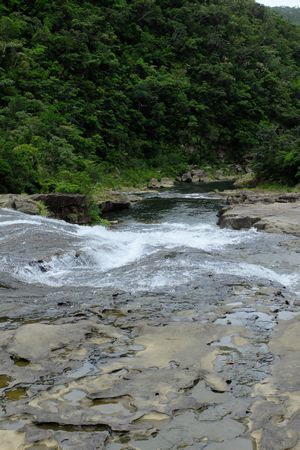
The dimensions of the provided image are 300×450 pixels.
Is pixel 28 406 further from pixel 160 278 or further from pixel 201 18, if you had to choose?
pixel 201 18

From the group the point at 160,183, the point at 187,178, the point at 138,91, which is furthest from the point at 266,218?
the point at 138,91

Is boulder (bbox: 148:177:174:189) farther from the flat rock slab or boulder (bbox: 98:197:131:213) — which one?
the flat rock slab

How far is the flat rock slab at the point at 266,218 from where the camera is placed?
22.6m

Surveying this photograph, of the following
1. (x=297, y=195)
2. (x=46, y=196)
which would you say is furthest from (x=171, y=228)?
(x=297, y=195)

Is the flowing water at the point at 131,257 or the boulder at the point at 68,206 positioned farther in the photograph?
the boulder at the point at 68,206

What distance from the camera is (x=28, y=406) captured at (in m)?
6.59

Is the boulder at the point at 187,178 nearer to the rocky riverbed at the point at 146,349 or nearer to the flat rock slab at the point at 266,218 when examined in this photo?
the flat rock slab at the point at 266,218

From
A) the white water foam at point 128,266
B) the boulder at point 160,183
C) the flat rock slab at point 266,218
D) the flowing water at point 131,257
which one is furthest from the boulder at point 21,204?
the boulder at point 160,183

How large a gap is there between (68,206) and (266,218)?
10.6 meters

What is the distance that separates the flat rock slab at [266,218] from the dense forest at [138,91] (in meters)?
10.1

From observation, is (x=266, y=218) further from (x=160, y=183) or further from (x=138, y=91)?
(x=138, y=91)

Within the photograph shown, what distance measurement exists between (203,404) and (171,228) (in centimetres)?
1848

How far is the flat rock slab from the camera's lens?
890 inches

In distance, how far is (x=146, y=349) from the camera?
8.37 meters
